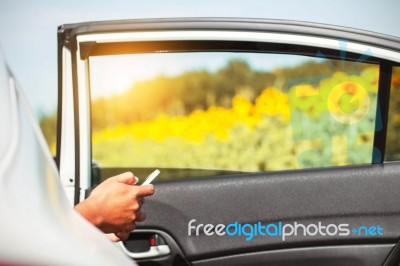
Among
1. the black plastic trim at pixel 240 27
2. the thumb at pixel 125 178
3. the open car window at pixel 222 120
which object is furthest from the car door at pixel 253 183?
the open car window at pixel 222 120

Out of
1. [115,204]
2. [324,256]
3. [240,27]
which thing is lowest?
[324,256]

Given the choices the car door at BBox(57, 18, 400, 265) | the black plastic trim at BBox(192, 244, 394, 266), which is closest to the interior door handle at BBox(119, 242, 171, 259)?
the car door at BBox(57, 18, 400, 265)

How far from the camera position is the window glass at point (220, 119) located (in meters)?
8.24

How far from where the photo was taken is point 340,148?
7.77 meters

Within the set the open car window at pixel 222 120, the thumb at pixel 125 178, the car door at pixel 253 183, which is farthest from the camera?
the open car window at pixel 222 120

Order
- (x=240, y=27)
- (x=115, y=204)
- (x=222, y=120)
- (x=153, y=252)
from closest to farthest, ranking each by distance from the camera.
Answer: (x=115, y=204)
(x=240, y=27)
(x=153, y=252)
(x=222, y=120)

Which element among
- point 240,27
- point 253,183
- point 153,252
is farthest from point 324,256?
point 240,27

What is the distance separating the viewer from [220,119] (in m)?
9.26

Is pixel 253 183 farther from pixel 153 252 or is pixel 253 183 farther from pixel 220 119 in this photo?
pixel 220 119

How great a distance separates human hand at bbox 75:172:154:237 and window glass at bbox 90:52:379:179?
5.46 m

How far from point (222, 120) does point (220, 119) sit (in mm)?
61

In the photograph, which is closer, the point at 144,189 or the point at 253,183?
the point at 144,189

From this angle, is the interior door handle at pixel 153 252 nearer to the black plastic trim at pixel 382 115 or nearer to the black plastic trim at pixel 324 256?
the black plastic trim at pixel 324 256

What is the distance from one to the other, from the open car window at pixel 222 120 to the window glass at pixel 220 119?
0.5 inches
